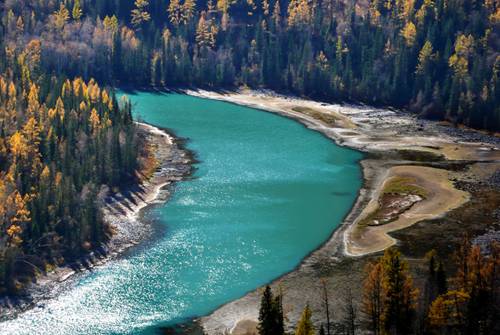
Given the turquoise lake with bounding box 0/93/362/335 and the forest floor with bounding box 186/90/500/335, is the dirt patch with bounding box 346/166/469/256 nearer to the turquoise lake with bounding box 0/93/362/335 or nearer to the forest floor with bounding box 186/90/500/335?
the forest floor with bounding box 186/90/500/335

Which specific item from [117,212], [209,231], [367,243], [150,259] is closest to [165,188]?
[117,212]

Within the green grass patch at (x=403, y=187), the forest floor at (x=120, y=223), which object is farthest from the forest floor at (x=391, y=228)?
the forest floor at (x=120, y=223)

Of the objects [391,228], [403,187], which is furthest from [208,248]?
[403,187]

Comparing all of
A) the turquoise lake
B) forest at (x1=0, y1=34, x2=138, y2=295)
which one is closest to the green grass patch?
the turquoise lake

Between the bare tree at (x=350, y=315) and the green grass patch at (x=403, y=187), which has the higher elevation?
the green grass patch at (x=403, y=187)

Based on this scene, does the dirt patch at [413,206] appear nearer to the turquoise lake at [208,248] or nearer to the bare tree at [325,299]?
the turquoise lake at [208,248]

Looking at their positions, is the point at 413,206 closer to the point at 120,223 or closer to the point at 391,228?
the point at 391,228
